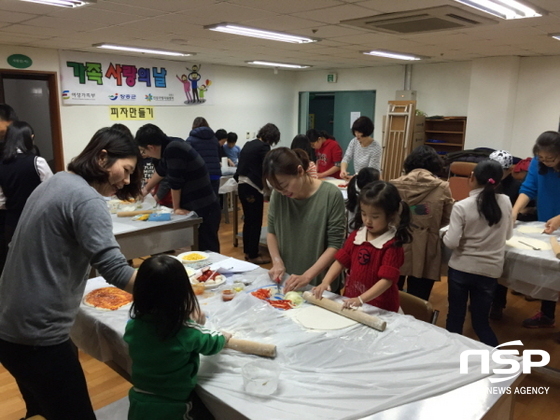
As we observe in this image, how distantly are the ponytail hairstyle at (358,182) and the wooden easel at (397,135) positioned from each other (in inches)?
181

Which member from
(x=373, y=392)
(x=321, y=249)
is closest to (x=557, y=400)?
(x=321, y=249)

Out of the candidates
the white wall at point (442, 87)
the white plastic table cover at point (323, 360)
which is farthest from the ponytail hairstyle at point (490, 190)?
the white wall at point (442, 87)

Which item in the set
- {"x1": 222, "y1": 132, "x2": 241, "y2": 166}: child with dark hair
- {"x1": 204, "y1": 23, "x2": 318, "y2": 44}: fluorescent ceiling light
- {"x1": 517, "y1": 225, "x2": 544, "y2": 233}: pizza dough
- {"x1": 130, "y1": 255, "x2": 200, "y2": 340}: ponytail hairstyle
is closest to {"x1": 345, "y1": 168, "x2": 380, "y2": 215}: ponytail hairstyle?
{"x1": 517, "y1": 225, "x2": 544, "y2": 233}: pizza dough

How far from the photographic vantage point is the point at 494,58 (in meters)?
6.34

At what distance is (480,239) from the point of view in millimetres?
2260

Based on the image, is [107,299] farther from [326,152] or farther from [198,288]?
[326,152]

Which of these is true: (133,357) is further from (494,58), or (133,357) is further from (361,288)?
(494,58)

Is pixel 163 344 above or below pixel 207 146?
below

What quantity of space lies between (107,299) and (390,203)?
121 centimetres

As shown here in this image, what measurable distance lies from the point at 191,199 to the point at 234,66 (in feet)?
17.3

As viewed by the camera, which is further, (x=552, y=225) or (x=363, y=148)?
(x=363, y=148)

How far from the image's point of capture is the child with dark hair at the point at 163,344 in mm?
1229

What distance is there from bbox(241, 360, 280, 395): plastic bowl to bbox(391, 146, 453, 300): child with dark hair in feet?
5.51

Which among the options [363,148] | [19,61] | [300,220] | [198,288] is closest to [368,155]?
[363,148]
